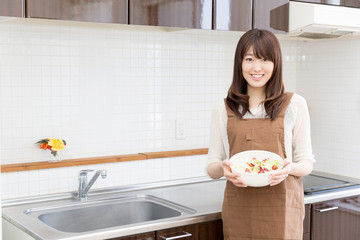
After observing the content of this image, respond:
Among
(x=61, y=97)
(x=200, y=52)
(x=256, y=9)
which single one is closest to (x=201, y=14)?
(x=256, y=9)

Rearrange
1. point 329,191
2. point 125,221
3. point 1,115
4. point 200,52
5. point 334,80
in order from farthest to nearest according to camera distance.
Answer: point 334,80
point 200,52
point 329,191
point 125,221
point 1,115

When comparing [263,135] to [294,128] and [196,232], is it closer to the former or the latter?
[294,128]

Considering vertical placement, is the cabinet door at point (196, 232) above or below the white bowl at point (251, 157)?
below

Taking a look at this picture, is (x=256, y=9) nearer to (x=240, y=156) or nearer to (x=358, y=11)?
(x=358, y=11)

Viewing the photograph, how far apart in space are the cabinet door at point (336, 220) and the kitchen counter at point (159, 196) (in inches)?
1.6

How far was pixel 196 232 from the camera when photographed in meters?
2.24

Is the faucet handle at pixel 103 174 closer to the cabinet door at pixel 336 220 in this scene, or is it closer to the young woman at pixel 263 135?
the young woman at pixel 263 135

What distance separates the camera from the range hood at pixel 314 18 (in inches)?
105

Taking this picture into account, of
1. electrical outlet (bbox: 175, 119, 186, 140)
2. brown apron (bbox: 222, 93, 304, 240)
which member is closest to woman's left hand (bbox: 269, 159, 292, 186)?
brown apron (bbox: 222, 93, 304, 240)

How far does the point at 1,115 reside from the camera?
95.8 inches

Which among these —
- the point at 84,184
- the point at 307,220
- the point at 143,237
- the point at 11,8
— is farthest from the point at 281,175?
the point at 11,8

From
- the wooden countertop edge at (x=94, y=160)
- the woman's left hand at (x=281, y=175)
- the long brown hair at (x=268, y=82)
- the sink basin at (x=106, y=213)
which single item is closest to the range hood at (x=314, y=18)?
the long brown hair at (x=268, y=82)

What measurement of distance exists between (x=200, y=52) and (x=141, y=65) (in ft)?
1.32

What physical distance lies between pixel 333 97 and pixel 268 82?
128cm
